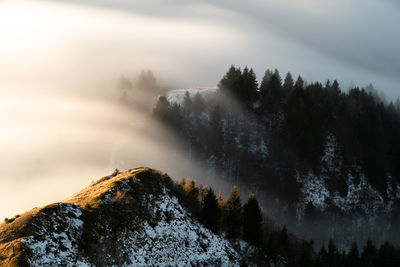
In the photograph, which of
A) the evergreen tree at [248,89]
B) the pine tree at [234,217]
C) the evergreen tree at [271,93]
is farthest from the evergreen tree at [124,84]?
the pine tree at [234,217]

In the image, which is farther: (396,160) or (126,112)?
(126,112)

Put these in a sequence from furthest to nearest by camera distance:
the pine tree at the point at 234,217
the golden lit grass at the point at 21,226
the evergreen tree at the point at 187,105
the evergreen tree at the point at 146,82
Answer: the evergreen tree at the point at 146,82 < the evergreen tree at the point at 187,105 < the pine tree at the point at 234,217 < the golden lit grass at the point at 21,226

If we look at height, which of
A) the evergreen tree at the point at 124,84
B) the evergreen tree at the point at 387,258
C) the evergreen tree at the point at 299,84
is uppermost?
the evergreen tree at the point at 299,84

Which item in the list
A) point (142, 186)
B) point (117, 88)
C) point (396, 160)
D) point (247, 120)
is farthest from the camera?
point (117, 88)

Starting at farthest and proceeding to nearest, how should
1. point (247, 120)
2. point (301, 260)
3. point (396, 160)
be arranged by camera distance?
point (396, 160) < point (247, 120) < point (301, 260)

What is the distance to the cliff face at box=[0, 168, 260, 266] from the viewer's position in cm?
2988

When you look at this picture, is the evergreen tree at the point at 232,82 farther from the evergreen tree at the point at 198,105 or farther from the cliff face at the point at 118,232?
the cliff face at the point at 118,232

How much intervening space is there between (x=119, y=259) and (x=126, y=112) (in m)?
89.7

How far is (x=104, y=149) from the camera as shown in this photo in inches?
4163

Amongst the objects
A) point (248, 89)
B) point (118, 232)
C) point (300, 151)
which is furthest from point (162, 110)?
point (118, 232)

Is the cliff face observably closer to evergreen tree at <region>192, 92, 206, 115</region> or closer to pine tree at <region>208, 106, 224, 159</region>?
pine tree at <region>208, 106, 224, 159</region>

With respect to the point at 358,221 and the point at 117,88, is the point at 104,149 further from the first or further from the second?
the point at 358,221

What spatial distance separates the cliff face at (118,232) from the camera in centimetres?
2988

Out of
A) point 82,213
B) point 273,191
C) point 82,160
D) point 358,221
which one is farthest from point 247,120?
point 82,213
